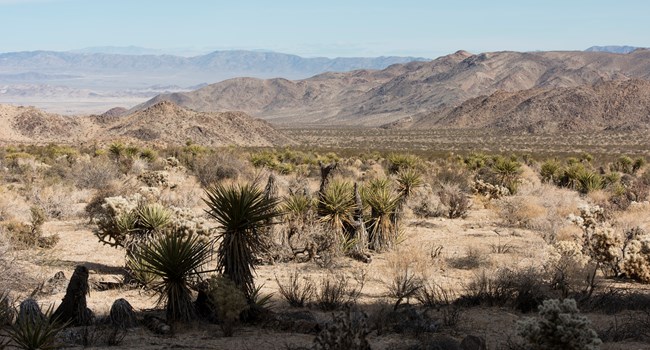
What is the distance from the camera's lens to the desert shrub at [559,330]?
240 inches

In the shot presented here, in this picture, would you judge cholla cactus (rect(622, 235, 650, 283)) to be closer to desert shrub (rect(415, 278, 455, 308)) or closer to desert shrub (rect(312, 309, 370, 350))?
desert shrub (rect(415, 278, 455, 308))

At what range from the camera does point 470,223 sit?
57.3 feet

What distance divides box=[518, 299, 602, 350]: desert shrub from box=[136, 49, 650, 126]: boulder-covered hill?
5066 inches

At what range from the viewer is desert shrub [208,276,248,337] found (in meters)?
7.59

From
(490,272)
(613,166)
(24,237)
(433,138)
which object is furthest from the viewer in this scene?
(433,138)

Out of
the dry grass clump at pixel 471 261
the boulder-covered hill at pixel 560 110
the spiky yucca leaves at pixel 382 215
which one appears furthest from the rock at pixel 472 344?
the boulder-covered hill at pixel 560 110

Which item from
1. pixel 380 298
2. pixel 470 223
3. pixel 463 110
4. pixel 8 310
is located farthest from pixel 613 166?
pixel 463 110

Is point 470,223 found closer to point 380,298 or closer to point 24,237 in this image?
point 380,298

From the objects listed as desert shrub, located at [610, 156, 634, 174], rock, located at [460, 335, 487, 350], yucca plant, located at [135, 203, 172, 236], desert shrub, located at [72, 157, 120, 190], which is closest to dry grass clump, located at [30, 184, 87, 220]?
desert shrub, located at [72, 157, 120, 190]

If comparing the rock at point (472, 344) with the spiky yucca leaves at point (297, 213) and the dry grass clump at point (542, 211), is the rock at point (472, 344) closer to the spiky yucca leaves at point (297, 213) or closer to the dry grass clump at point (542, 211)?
the spiky yucca leaves at point (297, 213)

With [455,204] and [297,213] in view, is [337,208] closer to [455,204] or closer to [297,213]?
[297,213]

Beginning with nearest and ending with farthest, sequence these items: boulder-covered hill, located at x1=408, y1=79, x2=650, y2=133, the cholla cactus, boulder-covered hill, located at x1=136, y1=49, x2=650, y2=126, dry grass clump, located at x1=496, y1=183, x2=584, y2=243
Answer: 1. the cholla cactus
2. dry grass clump, located at x1=496, y1=183, x2=584, y2=243
3. boulder-covered hill, located at x1=408, y1=79, x2=650, y2=133
4. boulder-covered hill, located at x1=136, y1=49, x2=650, y2=126

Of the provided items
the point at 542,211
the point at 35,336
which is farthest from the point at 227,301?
the point at 542,211

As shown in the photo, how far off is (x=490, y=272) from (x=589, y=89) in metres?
108
